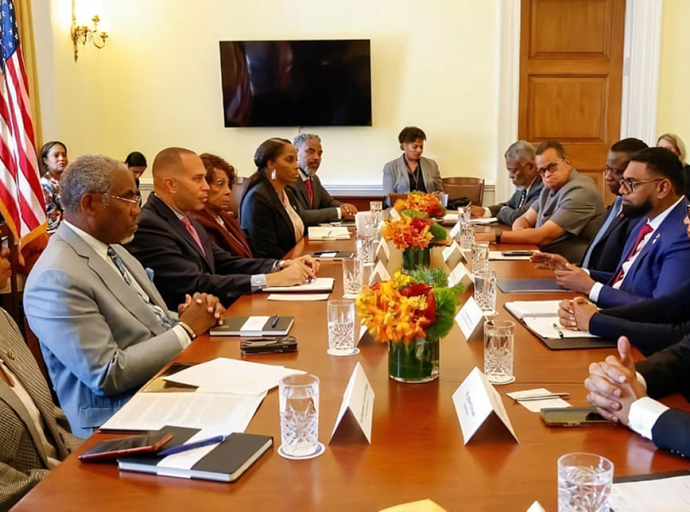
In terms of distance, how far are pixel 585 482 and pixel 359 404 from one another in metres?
0.54

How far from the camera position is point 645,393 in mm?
1614

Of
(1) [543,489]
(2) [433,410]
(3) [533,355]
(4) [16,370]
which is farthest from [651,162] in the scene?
(4) [16,370]

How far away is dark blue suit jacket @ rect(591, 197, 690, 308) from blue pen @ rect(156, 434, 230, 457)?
6.08 ft

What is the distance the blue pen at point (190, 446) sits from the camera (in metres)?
1.39

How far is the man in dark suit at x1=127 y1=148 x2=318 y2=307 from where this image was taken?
3.19m

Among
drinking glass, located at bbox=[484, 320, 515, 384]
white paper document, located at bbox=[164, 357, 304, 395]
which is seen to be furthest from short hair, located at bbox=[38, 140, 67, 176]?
drinking glass, located at bbox=[484, 320, 515, 384]

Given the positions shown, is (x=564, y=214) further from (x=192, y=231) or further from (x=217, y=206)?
(x=192, y=231)

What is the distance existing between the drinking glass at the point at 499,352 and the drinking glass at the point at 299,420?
0.57m

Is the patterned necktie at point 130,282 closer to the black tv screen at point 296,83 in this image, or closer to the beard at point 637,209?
the beard at point 637,209

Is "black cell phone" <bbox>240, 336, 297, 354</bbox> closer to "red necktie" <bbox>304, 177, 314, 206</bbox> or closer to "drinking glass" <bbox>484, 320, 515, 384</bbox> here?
"drinking glass" <bbox>484, 320, 515, 384</bbox>

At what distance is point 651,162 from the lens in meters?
2.97

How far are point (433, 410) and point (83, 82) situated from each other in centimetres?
688

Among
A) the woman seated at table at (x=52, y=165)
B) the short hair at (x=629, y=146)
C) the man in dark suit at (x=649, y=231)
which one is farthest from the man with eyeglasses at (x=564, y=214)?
the woman seated at table at (x=52, y=165)

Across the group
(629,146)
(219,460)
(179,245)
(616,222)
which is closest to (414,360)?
(219,460)
